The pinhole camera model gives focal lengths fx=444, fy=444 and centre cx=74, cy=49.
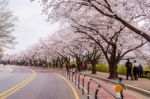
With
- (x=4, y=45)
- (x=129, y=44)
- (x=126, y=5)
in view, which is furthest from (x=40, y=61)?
(x=126, y=5)

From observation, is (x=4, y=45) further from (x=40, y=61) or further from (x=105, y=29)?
(x=40, y=61)

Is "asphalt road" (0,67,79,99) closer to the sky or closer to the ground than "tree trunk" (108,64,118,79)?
closer to the ground

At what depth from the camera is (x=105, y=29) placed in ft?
146

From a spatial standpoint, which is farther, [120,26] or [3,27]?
[3,27]

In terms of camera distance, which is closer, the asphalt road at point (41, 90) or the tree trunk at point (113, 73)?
the asphalt road at point (41, 90)

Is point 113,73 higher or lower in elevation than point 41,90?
higher

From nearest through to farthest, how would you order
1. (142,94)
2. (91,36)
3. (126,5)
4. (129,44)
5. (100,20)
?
1. (142,94)
2. (126,5)
3. (100,20)
4. (91,36)
5. (129,44)

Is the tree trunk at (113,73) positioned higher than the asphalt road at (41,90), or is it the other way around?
the tree trunk at (113,73)

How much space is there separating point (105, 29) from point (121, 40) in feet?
14.1

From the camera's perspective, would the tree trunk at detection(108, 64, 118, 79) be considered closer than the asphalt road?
No

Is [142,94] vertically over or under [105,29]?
under

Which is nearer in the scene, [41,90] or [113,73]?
[41,90]

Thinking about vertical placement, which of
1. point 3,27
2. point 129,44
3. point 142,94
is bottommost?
point 142,94

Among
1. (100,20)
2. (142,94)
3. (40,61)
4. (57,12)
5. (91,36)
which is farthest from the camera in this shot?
(40,61)
